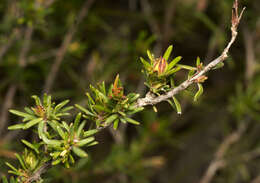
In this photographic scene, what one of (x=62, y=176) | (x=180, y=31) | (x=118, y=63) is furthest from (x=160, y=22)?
(x=62, y=176)

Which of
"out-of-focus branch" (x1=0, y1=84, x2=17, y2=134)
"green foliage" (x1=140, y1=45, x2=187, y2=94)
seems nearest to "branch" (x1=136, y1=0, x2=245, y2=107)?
"green foliage" (x1=140, y1=45, x2=187, y2=94)

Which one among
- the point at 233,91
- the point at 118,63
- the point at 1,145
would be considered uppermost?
the point at 118,63

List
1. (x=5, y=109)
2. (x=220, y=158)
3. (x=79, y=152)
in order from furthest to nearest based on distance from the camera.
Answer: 1. (x=220, y=158)
2. (x=5, y=109)
3. (x=79, y=152)

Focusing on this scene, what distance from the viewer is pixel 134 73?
4.29 feet

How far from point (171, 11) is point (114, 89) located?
0.87 m

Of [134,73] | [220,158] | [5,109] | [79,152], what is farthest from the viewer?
[134,73]

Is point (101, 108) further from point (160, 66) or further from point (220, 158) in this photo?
point (220, 158)

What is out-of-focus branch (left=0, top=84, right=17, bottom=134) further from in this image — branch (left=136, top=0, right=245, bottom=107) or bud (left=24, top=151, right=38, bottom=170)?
branch (left=136, top=0, right=245, bottom=107)

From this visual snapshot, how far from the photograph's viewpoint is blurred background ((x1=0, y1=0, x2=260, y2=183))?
102 centimetres

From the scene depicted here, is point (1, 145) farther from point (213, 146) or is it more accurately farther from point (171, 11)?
point (213, 146)

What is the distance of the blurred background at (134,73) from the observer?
40.3 inches

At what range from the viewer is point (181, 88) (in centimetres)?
41

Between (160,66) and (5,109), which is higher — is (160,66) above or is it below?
below

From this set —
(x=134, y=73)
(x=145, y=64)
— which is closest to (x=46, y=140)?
(x=145, y=64)
